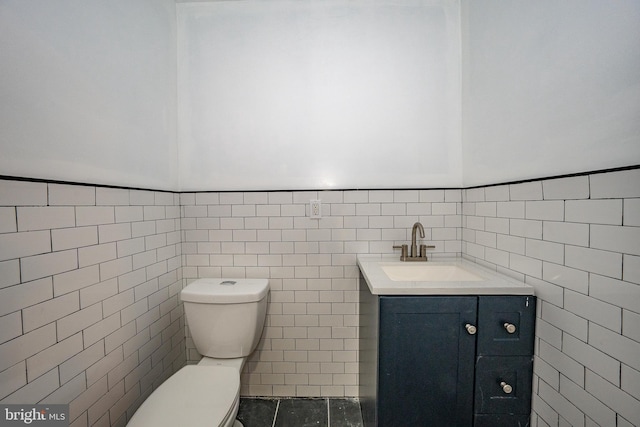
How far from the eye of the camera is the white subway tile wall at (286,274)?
2.68 ft

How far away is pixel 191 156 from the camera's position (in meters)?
A: 1.72

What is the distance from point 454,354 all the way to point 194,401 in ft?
3.57

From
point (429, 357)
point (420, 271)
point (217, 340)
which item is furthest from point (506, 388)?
point (217, 340)

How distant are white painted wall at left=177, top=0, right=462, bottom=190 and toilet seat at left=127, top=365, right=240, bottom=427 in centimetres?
104

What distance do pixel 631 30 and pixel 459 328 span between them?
1113 mm

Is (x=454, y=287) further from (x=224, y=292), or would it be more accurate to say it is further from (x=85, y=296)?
(x=85, y=296)

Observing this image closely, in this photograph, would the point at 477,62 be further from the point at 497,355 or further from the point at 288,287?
the point at 288,287

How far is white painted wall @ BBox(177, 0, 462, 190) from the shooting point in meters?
1.65

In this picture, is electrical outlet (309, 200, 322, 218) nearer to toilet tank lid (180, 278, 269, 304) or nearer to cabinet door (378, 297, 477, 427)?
toilet tank lid (180, 278, 269, 304)

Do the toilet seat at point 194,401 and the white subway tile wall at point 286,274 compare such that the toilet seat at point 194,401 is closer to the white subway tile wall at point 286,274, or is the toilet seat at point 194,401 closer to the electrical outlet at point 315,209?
the white subway tile wall at point 286,274

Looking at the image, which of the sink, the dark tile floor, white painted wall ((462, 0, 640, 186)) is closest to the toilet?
the dark tile floor

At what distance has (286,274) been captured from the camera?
1723 mm

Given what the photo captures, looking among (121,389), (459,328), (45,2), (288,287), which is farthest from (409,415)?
(45,2)

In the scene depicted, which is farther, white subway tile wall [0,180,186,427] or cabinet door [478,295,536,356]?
cabinet door [478,295,536,356]
